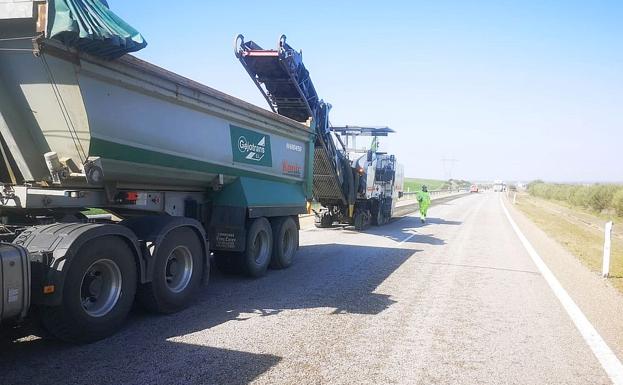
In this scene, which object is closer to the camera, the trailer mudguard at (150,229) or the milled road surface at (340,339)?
the milled road surface at (340,339)

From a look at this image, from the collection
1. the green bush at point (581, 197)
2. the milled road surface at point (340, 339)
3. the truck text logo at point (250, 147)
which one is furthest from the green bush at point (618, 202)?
the truck text logo at point (250, 147)

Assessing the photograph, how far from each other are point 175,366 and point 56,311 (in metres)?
1.24

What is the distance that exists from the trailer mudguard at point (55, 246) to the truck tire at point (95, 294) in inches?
3.7

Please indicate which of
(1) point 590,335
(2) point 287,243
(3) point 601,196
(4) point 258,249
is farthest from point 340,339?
(3) point 601,196

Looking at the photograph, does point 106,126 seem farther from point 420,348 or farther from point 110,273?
point 420,348

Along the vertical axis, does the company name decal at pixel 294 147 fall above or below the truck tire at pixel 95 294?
above

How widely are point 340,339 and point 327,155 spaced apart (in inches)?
372

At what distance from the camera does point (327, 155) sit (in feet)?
47.7

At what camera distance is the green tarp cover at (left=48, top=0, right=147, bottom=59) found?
15.1 feet

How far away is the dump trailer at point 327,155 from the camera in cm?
1139

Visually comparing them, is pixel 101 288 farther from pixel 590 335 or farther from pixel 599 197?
pixel 599 197

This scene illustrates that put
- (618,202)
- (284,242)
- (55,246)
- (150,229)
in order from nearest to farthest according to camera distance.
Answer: (55,246) < (150,229) < (284,242) < (618,202)

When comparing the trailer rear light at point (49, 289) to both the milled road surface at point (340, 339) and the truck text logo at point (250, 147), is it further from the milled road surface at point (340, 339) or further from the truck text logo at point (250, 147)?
the truck text logo at point (250, 147)

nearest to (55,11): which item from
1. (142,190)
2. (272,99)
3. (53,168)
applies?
(53,168)
